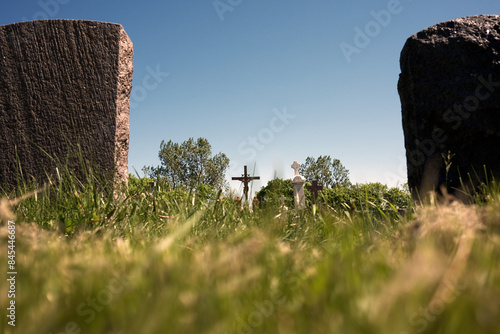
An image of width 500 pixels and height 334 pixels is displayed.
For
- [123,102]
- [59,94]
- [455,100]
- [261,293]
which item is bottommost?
[261,293]

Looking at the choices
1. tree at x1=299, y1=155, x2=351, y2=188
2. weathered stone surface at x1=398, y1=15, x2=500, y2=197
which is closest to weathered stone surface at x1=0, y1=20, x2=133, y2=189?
weathered stone surface at x1=398, y1=15, x2=500, y2=197

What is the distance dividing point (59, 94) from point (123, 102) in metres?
0.64

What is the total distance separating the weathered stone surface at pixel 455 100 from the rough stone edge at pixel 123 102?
10.2ft

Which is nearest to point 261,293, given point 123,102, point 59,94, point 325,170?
point 123,102

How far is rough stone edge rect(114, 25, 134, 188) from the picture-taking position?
13.4ft

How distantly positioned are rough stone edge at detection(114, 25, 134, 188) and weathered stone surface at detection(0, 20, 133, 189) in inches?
0.4

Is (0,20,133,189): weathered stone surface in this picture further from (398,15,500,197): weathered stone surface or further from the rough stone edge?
(398,15,500,197): weathered stone surface

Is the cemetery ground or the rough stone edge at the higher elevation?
the rough stone edge

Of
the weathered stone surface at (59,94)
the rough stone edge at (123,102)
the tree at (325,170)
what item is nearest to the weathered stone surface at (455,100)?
the rough stone edge at (123,102)

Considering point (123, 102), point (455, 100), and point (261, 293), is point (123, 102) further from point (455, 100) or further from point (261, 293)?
point (261, 293)

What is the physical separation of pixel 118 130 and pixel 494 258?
12.2ft

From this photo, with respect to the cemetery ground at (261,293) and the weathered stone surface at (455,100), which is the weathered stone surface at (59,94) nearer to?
the cemetery ground at (261,293)

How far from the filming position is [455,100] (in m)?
4.32

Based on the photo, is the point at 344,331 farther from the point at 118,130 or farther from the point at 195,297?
the point at 118,130
